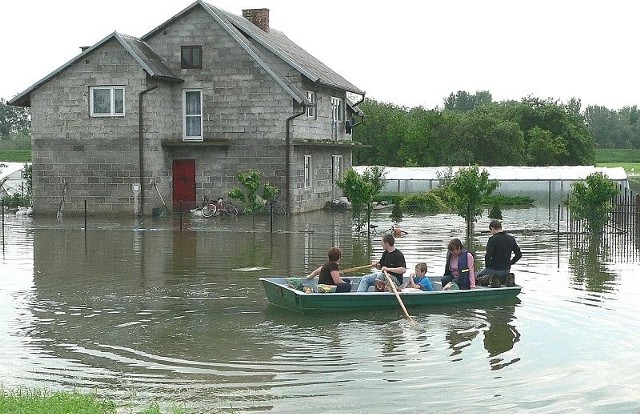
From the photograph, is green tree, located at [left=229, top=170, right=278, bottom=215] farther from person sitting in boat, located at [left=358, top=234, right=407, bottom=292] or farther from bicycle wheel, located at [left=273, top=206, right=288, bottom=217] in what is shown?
person sitting in boat, located at [left=358, top=234, right=407, bottom=292]

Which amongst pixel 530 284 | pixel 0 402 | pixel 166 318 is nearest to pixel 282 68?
pixel 530 284

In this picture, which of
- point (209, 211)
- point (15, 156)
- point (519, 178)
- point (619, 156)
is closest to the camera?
point (209, 211)

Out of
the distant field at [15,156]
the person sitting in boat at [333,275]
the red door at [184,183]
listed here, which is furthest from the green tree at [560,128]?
the person sitting in boat at [333,275]

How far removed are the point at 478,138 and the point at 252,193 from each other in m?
45.3

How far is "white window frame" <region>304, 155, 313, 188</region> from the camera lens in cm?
4378

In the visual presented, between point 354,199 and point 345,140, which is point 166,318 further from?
point 345,140

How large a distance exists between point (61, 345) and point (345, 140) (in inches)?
1424

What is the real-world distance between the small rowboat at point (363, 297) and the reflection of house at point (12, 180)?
115 ft

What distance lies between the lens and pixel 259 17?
1897 inches

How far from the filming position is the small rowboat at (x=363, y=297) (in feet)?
56.5

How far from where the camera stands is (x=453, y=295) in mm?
18000

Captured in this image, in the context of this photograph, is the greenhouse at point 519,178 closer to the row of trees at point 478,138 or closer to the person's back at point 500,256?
the row of trees at point 478,138

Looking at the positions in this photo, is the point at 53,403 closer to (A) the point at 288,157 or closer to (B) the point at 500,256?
(B) the point at 500,256

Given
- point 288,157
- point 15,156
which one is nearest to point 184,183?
point 288,157
